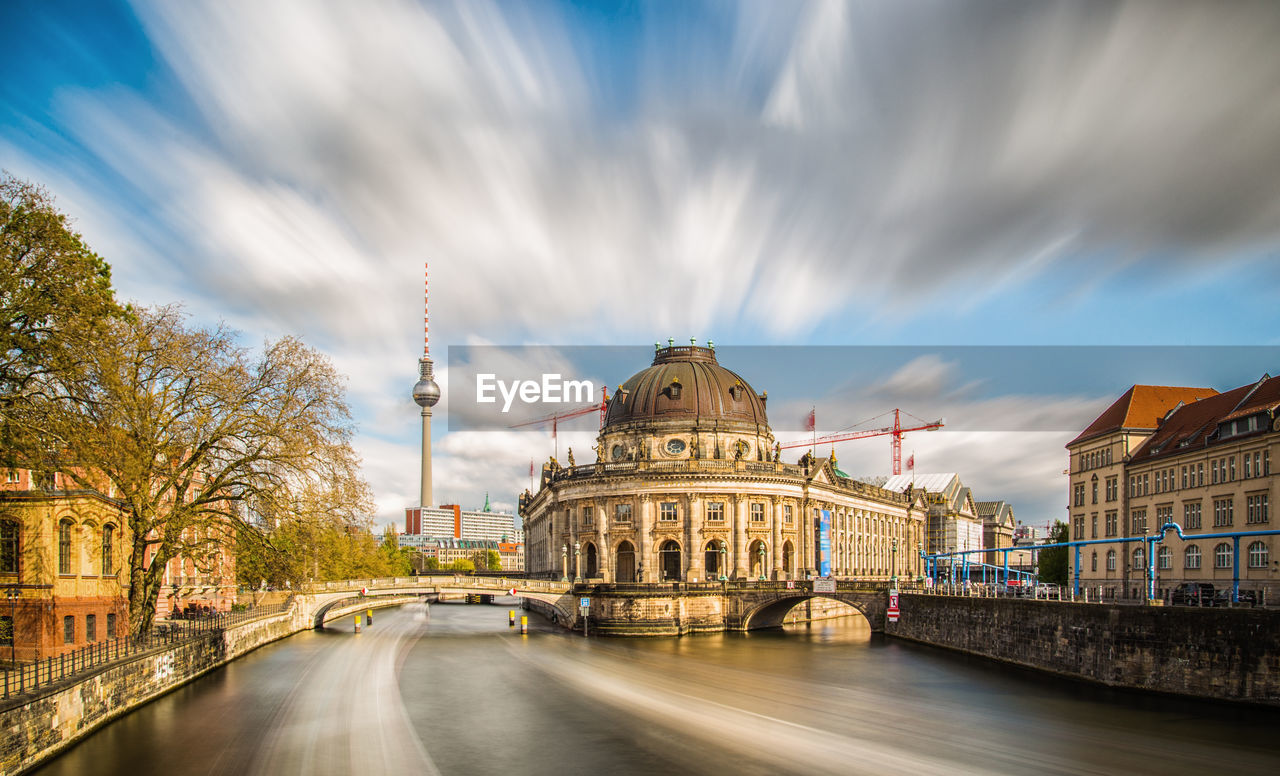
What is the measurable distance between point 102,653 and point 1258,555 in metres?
62.1

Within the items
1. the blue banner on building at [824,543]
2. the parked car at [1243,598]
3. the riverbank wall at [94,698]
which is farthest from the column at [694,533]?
the parked car at [1243,598]

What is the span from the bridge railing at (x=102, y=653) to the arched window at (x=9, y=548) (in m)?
5.23

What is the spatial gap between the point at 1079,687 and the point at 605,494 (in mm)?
56993

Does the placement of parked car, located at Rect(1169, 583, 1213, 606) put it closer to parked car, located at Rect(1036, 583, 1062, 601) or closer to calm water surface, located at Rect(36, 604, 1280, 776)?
calm water surface, located at Rect(36, 604, 1280, 776)

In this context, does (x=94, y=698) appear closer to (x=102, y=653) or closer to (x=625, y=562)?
(x=102, y=653)

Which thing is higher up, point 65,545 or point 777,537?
point 65,545

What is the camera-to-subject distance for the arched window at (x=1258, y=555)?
187ft

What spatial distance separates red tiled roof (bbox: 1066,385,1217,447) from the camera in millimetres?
77181

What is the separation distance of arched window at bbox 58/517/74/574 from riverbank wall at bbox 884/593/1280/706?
158 ft

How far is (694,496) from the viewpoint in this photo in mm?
93562

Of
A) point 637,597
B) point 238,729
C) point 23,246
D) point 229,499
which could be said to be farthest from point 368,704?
point 637,597

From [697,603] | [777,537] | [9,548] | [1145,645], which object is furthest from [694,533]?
[9,548]

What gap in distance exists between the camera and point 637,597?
264ft

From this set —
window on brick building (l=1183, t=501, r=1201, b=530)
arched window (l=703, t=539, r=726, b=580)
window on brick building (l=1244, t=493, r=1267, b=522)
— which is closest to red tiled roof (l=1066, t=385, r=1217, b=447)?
window on brick building (l=1183, t=501, r=1201, b=530)
